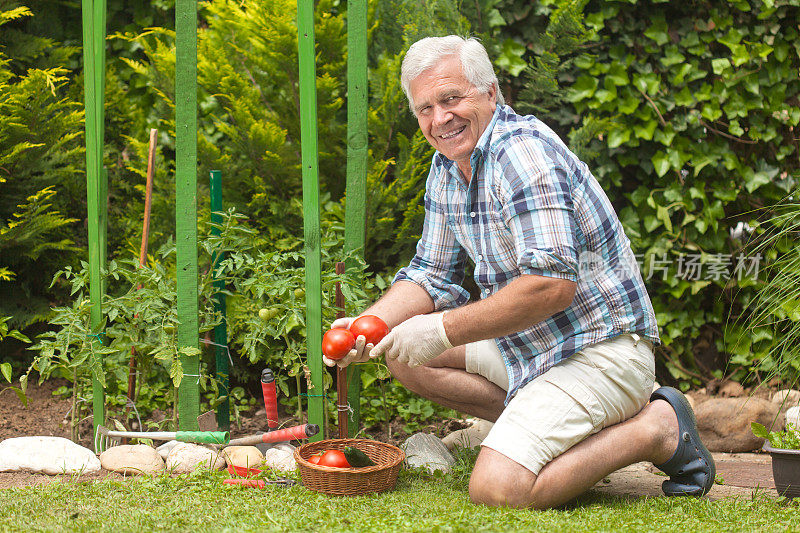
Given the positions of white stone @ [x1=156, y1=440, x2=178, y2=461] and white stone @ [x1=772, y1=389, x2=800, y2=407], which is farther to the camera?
white stone @ [x1=772, y1=389, x2=800, y2=407]

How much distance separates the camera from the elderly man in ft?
6.97

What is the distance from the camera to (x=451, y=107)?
2.33m

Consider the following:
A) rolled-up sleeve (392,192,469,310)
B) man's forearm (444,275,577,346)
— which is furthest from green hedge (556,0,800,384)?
man's forearm (444,275,577,346)

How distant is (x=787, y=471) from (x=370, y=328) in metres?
1.34

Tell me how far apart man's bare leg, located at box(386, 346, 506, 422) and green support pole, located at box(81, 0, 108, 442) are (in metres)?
1.08

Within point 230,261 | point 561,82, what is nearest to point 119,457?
point 230,261

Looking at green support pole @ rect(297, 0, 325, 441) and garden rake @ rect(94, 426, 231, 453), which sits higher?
green support pole @ rect(297, 0, 325, 441)

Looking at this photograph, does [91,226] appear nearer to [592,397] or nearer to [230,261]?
[230,261]

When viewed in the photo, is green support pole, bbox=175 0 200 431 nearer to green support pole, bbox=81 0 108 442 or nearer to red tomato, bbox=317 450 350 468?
green support pole, bbox=81 0 108 442

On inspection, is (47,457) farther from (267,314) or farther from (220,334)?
(267,314)

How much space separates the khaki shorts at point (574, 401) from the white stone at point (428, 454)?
0.39 metres

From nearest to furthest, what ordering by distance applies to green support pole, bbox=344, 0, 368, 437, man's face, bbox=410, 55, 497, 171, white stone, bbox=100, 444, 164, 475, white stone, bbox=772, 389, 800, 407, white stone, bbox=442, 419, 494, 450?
man's face, bbox=410, 55, 497, 171
white stone, bbox=100, 444, 164, 475
green support pole, bbox=344, 0, 368, 437
white stone, bbox=442, 419, 494, 450
white stone, bbox=772, 389, 800, 407

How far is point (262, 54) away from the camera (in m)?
3.31

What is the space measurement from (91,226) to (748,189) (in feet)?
9.51
